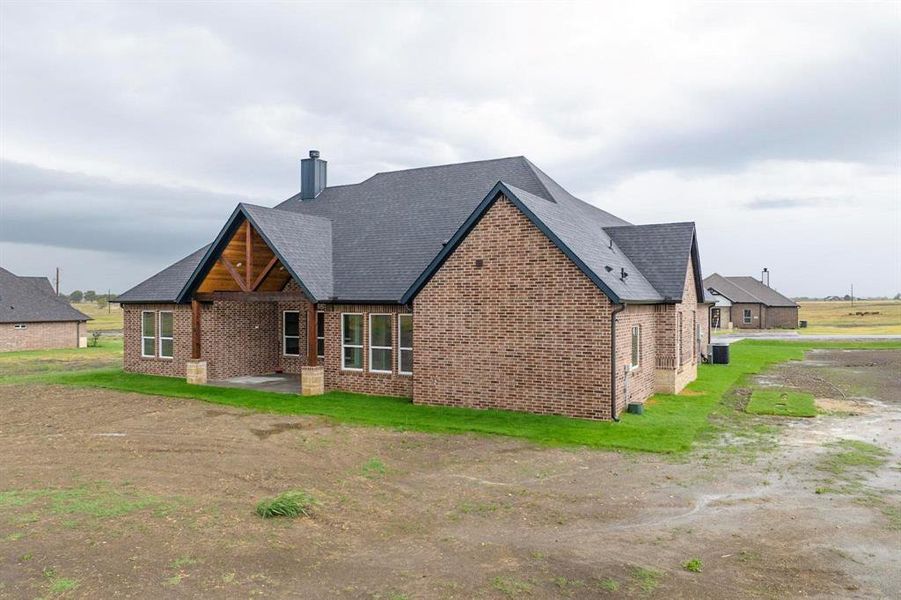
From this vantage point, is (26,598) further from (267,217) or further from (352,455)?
(267,217)

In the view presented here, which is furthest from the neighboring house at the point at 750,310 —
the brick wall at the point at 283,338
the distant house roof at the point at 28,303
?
the distant house roof at the point at 28,303

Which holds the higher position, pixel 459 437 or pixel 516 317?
pixel 516 317

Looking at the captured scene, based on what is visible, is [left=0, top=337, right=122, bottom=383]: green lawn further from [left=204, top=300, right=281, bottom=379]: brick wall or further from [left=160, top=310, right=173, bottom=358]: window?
[left=204, top=300, right=281, bottom=379]: brick wall

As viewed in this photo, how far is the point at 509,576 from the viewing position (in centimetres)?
698

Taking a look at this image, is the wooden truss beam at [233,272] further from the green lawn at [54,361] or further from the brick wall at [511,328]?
the green lawn at [54,361]

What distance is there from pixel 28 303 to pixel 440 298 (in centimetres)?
3907

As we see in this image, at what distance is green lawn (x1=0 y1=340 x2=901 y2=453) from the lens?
13883 mm

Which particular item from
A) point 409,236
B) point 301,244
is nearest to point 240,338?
point 301,244

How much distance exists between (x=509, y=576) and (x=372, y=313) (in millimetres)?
13423

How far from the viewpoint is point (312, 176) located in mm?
28109

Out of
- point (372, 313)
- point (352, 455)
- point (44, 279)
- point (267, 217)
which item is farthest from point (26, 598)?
point (44, 279)

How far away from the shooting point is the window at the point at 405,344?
1914cm

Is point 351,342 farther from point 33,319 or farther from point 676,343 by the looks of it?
point 33,319

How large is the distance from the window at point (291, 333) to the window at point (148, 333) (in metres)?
5.20
